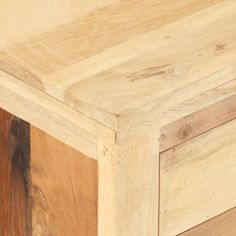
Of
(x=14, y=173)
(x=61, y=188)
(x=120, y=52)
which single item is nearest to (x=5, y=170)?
(x=14, y=173)

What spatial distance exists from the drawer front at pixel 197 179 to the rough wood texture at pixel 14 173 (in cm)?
20

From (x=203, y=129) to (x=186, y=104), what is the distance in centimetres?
7

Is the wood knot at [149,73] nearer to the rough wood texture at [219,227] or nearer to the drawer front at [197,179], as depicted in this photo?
the drawer front at [197,179]

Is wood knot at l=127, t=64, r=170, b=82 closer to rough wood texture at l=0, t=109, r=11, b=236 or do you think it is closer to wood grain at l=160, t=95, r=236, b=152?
wood grain at l=160, t=95, r=236, b=152

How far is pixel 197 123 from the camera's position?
1.32 meters

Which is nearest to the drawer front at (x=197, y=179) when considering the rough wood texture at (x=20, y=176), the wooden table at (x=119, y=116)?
the wooden table at (x=119, y=116)

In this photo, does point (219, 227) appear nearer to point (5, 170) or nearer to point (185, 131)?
point (185, 131)

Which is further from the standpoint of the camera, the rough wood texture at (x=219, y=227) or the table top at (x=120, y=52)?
the rough wood texture at (x=219, y=227)

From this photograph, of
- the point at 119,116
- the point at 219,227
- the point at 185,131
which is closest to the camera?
the point at 119,116

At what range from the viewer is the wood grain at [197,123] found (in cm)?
129

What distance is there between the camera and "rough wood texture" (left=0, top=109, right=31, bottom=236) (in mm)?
1448

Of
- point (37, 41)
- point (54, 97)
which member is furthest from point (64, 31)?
point (54, 97)

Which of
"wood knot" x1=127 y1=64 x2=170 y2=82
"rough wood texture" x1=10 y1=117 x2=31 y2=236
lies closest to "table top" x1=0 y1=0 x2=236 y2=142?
"wood knot" x1=127 y1=64 x2=170 y2=82

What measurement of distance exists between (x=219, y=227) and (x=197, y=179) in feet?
0.31
